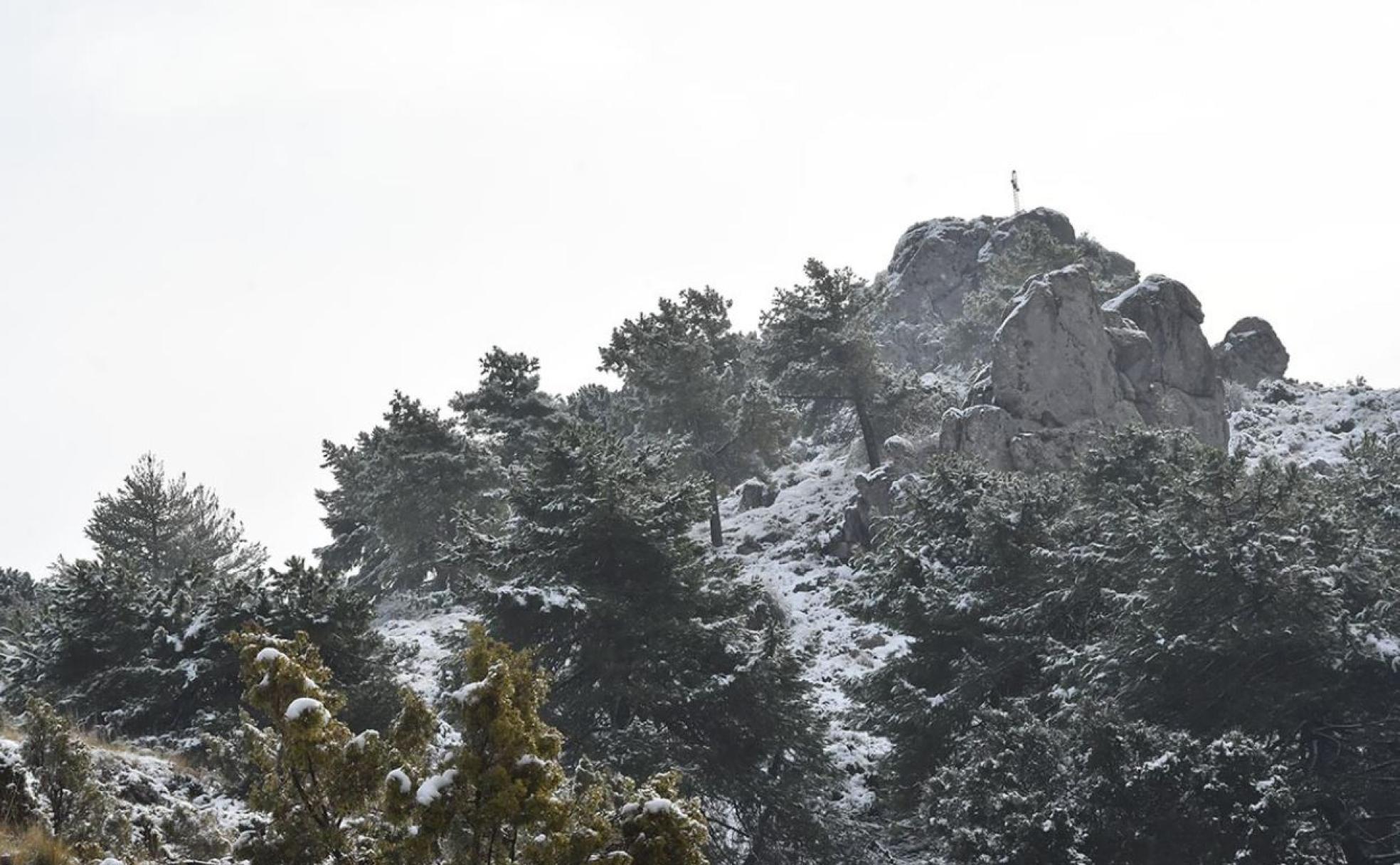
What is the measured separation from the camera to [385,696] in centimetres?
1762

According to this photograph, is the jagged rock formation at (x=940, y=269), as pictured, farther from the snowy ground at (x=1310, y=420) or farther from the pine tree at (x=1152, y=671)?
the pine tree at (x=1152, y=671)

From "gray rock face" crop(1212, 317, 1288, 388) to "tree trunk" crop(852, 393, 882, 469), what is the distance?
82.7 ft

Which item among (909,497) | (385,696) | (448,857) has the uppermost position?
(909,497)

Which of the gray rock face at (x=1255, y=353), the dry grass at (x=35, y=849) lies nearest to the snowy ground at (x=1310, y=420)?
the gray rock face at (x=1255, y=353)

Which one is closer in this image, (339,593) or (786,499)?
(339,593)

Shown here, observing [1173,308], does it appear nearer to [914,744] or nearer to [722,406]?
[722,406]

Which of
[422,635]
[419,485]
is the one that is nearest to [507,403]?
[419,485]

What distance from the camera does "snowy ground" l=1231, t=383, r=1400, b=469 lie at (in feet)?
142

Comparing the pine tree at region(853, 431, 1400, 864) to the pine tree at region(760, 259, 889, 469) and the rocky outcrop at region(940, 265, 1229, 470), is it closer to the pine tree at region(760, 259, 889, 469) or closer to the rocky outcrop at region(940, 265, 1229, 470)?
the rocky outcrop at region(940, 265, 1229, 470)

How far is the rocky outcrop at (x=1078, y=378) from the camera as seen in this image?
40.0 metres

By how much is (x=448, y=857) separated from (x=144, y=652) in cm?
1291

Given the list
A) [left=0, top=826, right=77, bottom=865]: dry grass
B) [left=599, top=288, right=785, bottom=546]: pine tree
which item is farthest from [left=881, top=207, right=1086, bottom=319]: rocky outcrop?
[left=0, top=826, right=77, bottom=865]: dry grass

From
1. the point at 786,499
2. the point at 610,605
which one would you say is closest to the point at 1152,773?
the point at 610,605

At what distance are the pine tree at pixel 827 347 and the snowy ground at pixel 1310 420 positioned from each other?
15.3 m
